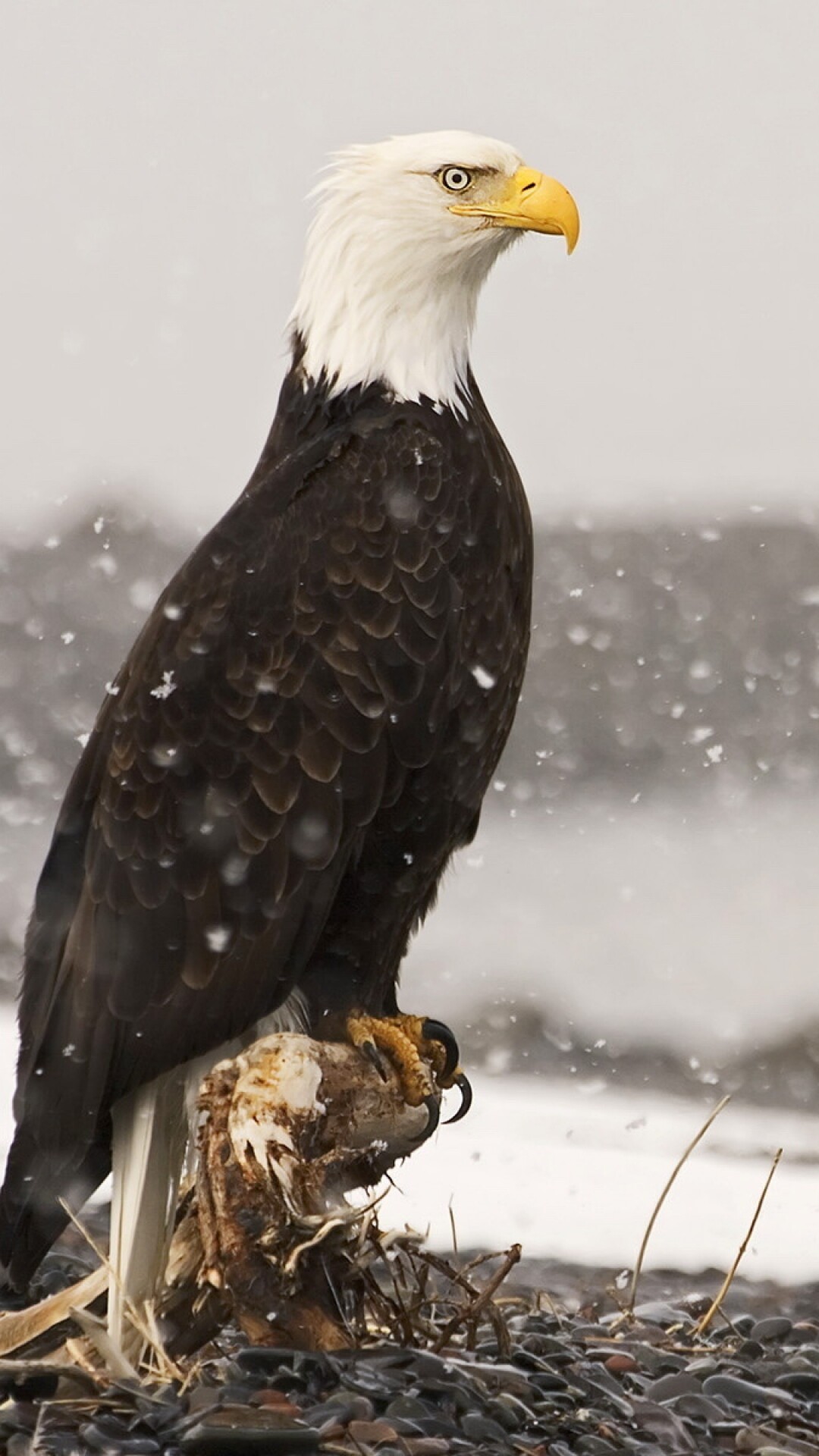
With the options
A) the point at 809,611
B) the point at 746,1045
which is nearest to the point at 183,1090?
the point at 746,1045

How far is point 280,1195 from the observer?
9.86 ft

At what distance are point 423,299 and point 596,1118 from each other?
193 inches

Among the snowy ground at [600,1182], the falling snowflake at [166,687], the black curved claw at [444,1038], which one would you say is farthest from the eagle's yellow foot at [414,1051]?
the snowy ground at [600,1182]

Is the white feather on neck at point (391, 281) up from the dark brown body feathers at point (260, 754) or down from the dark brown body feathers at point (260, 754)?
up

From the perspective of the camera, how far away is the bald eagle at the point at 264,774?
3215 millimetres

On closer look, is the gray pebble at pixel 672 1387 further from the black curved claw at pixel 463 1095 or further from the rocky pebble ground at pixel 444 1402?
the black curved claw at pixel 463 1095

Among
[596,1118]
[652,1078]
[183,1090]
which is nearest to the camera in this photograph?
[183,1090]

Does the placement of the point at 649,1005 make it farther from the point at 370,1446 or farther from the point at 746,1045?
the point at 370,1446

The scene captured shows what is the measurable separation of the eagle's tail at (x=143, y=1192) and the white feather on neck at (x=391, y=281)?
1.35 meters

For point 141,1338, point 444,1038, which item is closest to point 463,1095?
point 444,1038

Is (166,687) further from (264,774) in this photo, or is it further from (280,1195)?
(280,1195)

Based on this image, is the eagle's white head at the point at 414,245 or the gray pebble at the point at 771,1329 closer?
the eagle's white head at the point at 414,245

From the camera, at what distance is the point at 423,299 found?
3.53 meters

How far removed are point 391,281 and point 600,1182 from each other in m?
3.62
